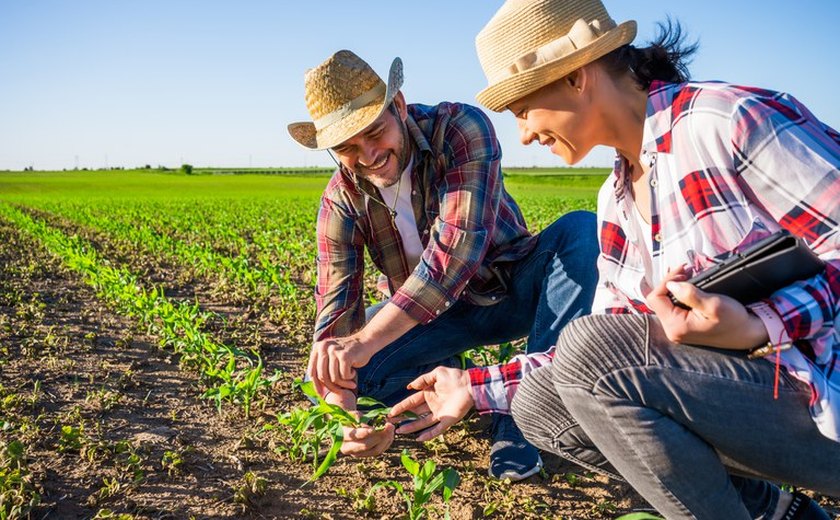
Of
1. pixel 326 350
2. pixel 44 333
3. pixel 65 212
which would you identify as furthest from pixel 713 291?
pixel 65 212

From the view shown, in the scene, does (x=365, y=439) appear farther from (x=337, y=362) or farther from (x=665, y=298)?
(x=665, y=298)

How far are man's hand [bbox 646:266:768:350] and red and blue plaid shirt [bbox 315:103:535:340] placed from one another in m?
1.20

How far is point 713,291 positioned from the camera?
4.98 feet

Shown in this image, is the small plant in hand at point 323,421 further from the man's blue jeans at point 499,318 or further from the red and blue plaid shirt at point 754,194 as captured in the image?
the red and blue plaid shirt at point 754,194

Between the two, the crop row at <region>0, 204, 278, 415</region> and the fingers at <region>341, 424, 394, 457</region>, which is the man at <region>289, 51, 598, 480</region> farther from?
the crop row at <region>0, 204, 278, 415</region>

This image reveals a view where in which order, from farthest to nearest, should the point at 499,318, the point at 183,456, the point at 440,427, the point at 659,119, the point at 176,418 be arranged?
the point at 499,318
the point at 176,418
the point at 183,456
the point at 440,427
the point at 659,119

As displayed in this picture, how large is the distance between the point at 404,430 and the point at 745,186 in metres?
1.27

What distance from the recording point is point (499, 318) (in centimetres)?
329

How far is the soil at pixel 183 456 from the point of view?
2.38 m

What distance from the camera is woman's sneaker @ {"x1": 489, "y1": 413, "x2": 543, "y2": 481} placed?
2578mm

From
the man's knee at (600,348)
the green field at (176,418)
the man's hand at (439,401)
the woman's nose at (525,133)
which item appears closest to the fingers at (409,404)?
the man's hand at (439,401)

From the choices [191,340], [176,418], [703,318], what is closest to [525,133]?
[703,318]

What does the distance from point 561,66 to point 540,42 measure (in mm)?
124

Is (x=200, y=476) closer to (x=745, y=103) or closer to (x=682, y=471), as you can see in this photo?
(x=682, y=471)
